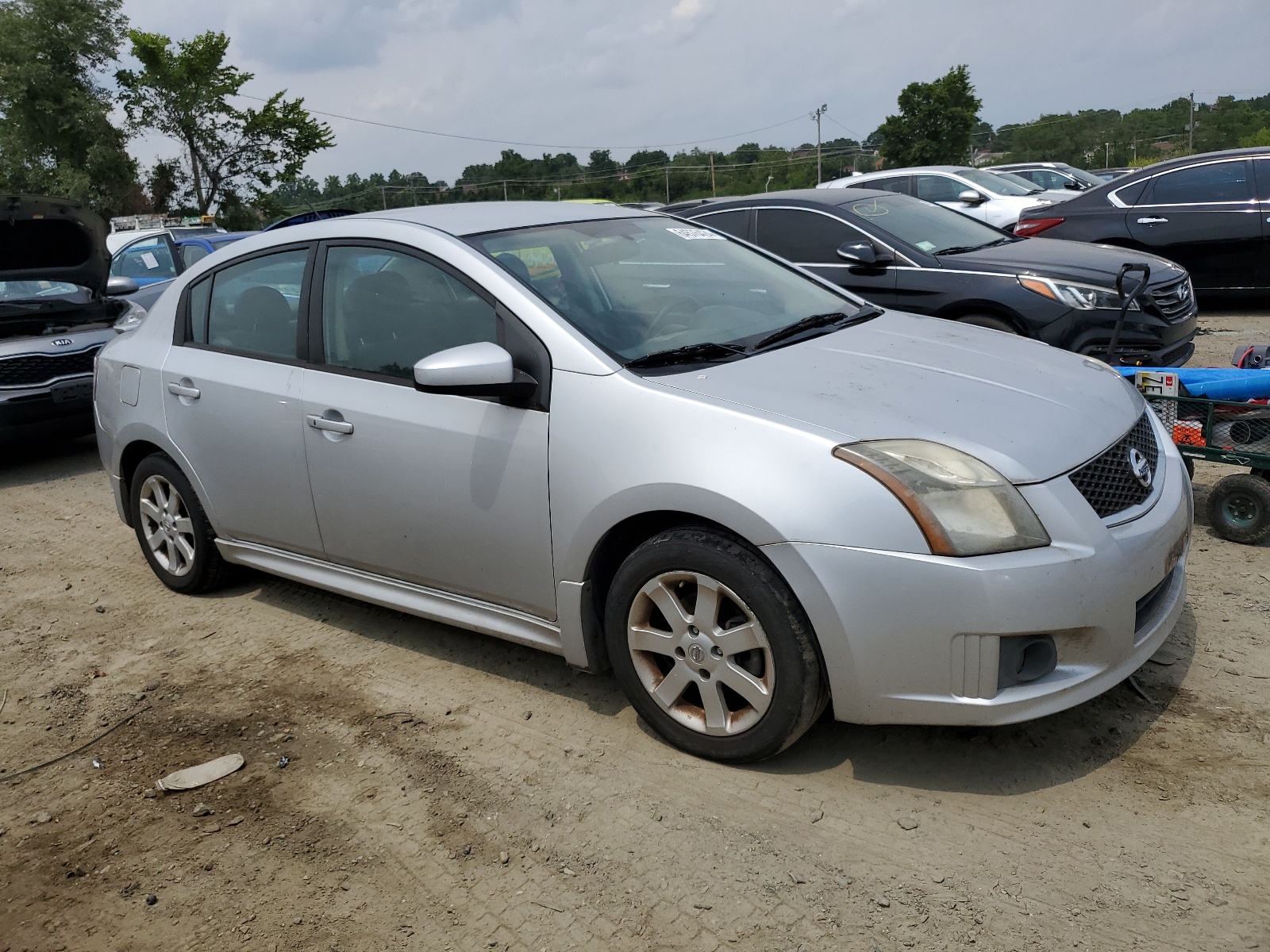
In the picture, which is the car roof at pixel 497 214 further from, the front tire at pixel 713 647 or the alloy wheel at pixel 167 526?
the alloy wheel at pixel 167 526

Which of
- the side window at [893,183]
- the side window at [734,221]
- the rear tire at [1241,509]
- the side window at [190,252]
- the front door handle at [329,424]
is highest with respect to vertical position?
the side window at [893,183]

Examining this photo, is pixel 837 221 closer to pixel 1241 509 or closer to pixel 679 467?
pixel 1241 509

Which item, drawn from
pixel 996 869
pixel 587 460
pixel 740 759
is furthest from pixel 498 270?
pixel 996 869

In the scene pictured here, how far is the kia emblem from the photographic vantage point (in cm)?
323

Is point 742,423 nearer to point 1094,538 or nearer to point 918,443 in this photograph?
point 918,443

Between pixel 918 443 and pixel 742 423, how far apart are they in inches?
19.0

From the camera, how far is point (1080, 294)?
264 inches

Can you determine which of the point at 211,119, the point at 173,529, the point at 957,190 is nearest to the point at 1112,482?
the point at 173,529

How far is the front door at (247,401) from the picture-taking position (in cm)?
417

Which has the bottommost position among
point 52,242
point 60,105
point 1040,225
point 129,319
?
point 129,319

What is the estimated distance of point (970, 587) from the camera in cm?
273

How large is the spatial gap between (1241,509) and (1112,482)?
2.10m

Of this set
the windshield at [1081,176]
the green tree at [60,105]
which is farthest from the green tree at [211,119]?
the windshield at [1081,176]

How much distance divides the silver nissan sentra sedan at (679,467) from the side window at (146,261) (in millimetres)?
7597
